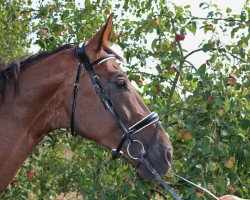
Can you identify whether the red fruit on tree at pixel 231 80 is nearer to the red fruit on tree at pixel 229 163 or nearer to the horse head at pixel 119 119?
the red fruit on tree at pixel 229 163

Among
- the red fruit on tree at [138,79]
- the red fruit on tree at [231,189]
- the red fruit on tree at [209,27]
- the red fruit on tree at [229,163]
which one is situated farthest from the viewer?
the red fruit on tree at [138,79]

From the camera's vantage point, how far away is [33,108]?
315 cm

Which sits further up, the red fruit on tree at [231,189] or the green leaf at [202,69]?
the green leaf at [202,69]

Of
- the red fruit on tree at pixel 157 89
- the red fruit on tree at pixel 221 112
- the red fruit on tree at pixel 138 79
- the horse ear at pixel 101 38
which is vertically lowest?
the red fruit on tree at pixel 221 112

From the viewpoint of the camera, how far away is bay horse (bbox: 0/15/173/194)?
123 inches

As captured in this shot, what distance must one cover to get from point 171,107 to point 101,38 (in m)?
1.48

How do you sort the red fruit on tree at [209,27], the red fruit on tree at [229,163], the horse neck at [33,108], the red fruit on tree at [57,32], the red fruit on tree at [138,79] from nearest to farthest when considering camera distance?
the horse neck at [33,108], the red fruit on tree at [229,163], the red fruit on tree at [209,27], the red fruit on tree at [138,79], the red fruit on tree at [57,32]

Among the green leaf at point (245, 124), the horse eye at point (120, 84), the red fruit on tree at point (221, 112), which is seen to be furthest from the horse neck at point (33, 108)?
the green leaf at point (245, 124)

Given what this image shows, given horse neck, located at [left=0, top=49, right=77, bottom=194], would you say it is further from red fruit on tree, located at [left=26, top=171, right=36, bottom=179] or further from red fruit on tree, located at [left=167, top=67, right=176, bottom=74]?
red fruit on tree, located at [left=26, top=171, right=36, bottom=179]

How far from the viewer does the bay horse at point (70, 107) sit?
3.11m

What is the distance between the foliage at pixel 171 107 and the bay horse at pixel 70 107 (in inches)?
28.5

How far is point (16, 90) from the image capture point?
10.3 ft

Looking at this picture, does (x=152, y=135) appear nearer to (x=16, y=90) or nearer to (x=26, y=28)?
(x=16, y=90)

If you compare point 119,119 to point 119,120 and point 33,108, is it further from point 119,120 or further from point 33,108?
point 33,108
